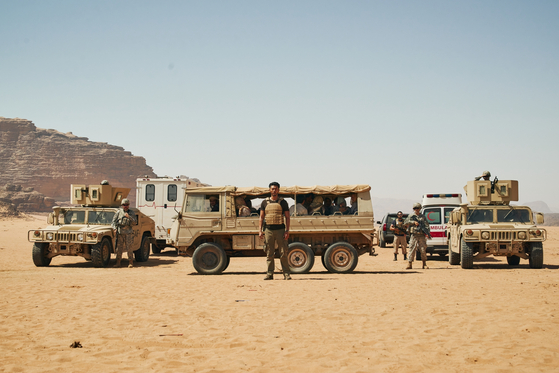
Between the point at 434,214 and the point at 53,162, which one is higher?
the point at 53,162

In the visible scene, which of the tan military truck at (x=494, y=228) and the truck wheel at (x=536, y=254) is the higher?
the tan military truck at (x=494, y=228)

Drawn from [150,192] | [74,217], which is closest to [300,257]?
[74,217]

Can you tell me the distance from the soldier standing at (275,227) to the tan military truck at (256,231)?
131 cm

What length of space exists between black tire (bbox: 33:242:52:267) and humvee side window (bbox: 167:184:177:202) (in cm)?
616

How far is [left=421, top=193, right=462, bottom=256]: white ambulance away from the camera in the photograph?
706 inches

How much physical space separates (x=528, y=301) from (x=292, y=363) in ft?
16.2

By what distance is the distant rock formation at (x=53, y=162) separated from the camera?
183250 millimetres

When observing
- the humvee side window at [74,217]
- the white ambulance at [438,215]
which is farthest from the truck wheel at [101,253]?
the white ambulance at [438,215]

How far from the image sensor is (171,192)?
2112 cm

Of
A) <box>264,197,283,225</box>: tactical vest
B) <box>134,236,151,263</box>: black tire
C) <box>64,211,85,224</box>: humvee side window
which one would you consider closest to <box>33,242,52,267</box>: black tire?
<box>64,211,85,224</box>: humvee side window

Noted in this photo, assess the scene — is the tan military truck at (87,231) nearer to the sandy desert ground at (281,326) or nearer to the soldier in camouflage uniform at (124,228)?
the soldier in camouflage uniform at (124,228)

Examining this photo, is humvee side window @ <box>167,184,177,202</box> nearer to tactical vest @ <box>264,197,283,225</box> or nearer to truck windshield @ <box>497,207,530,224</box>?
tactical vest @ <box>264,197,283,225</box>

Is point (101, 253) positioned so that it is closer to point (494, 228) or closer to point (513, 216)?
point (494, 228)

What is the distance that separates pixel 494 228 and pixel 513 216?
1.19 m
